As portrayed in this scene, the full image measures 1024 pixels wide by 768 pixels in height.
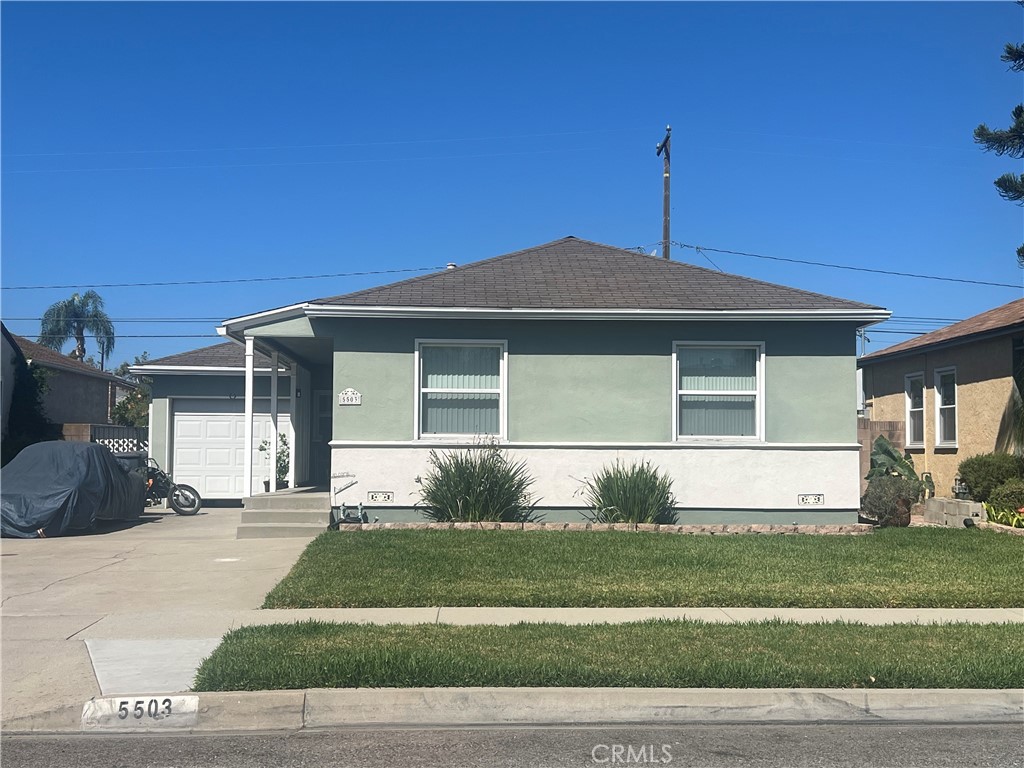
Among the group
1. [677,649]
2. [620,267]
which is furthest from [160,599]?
[620,267]

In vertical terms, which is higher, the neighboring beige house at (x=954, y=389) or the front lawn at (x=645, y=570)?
the neighboring beige house at (x=954, y=389)

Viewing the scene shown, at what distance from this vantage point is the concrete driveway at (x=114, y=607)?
6.63 meters

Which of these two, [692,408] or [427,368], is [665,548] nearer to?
[692,408]

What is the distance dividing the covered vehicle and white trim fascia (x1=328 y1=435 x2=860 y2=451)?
4189mm

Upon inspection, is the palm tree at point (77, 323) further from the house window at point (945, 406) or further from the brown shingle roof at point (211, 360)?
the house window at point (945, 406)

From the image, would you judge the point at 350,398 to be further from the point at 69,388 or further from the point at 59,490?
the point at 69,388

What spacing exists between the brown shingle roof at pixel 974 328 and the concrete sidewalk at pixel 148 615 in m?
10.2

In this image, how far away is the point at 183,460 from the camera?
2167cm

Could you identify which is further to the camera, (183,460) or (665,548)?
(183,460)

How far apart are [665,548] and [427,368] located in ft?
16.9

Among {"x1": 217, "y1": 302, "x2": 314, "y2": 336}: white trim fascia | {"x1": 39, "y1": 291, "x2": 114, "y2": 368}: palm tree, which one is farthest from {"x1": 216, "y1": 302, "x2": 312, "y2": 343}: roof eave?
{"x1": 39, "y1": 291, "x2": 114, "y2": 368}: palm tree

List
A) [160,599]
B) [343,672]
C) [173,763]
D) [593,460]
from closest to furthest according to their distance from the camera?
1. [173,763]
2. [343,672]
3. [160,599]
4. [593,460]

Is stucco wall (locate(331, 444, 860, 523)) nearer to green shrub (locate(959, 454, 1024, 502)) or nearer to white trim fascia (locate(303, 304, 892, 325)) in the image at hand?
white trim fascia (locate(303, 304, 892, 325))

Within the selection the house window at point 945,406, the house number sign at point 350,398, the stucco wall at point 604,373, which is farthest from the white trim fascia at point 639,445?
the house window at point 945,406
